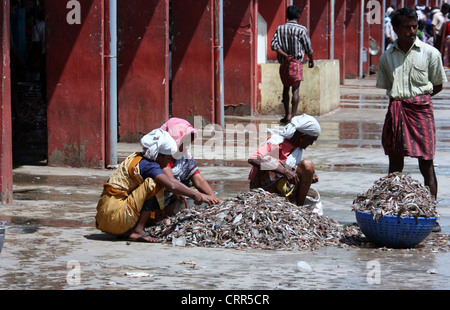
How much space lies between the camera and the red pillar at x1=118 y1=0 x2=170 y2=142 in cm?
1343

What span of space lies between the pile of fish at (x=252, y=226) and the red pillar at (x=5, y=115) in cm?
193

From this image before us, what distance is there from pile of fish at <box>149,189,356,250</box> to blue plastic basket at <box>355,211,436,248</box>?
0.34 metres

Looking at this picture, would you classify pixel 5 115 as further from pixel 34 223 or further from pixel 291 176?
pixel 291 176

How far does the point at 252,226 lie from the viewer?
24.2 feet

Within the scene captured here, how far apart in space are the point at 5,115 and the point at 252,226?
289cm

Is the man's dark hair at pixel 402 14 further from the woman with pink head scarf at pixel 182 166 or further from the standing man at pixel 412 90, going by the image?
the woman with pink head scarf at pixel 182 166

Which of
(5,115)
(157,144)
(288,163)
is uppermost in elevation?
(5,115)

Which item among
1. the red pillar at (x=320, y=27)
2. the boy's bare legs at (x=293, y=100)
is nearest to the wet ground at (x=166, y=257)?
the boy's bare legs at (x=293, y=100)

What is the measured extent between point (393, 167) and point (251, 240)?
182 cm

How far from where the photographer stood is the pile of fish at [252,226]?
7.31m

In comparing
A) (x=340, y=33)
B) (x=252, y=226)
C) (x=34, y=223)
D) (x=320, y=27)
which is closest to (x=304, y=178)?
(x=252, y=226)
